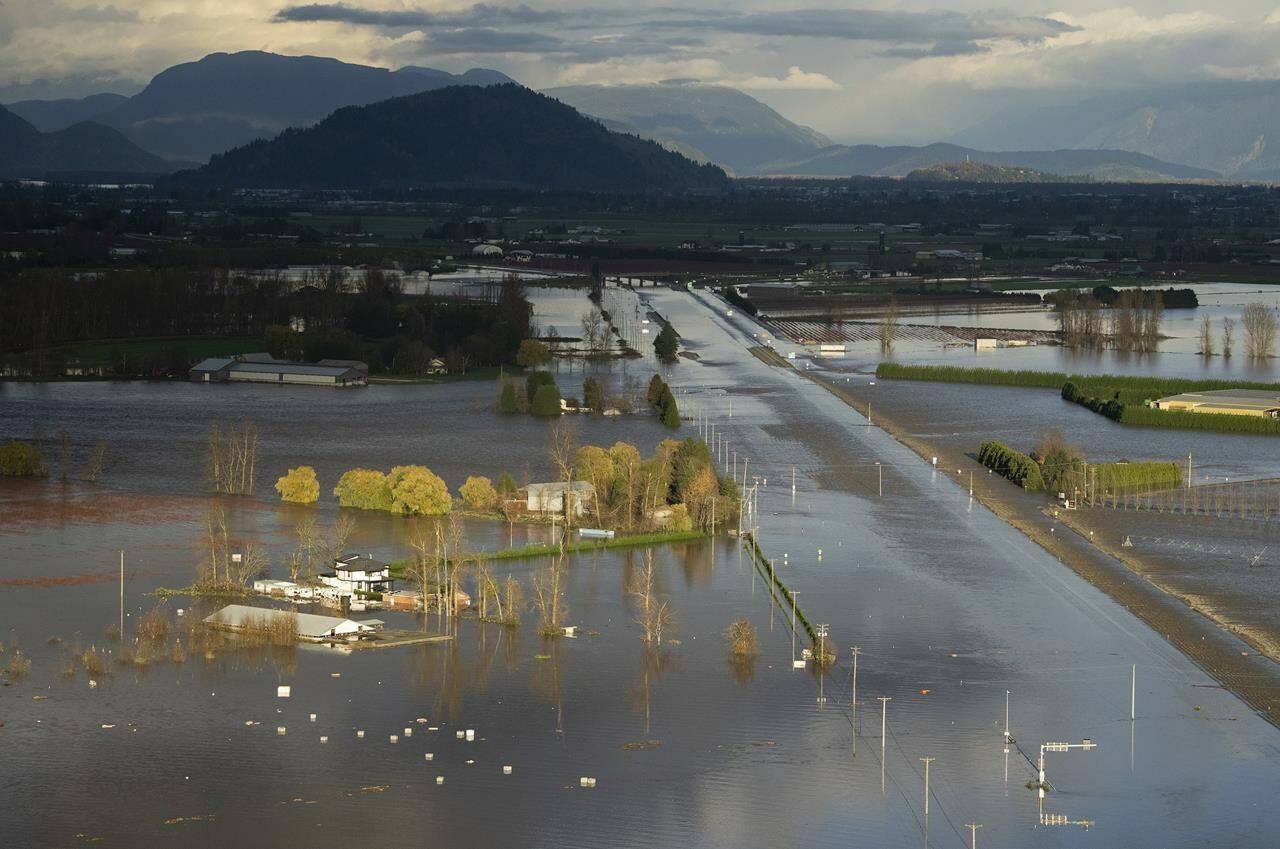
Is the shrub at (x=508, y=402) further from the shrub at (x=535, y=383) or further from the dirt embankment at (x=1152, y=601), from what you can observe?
the dirt embankment at (x=1152, y=601)

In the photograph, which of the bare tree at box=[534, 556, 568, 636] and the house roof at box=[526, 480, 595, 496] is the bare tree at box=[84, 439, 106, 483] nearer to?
the house roof at box=[526, 480, 595, 496]

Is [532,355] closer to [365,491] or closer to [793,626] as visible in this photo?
[365,491]

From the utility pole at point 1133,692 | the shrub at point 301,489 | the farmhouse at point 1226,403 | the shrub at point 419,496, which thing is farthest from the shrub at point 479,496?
the farmhouse at point 1226,403

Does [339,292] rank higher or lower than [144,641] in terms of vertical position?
higher

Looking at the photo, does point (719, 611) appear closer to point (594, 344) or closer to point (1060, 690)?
point (1060, 690)

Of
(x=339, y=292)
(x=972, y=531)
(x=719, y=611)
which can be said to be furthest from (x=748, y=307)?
(x=719, y=611)

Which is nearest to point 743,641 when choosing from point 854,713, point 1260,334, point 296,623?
point 854,713

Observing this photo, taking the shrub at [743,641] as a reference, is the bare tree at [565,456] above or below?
above
